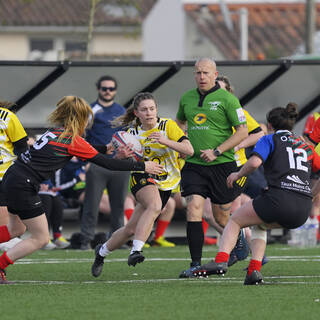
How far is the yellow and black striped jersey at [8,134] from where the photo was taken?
11.0 m

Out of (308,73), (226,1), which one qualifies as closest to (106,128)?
(308,73)

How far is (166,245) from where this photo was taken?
16125mm

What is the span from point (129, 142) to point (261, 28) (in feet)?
104

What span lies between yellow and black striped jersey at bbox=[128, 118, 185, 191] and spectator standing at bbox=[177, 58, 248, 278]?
1.07 ft

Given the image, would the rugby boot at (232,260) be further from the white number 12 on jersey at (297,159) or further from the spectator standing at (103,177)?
the spectator standing at (103,177)

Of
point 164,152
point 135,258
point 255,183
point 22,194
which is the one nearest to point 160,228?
point 255,183

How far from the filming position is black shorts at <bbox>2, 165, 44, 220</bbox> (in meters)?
9.94

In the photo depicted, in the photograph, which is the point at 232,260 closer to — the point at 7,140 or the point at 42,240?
the point at 42,240

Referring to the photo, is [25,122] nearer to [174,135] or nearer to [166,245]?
[166,245]

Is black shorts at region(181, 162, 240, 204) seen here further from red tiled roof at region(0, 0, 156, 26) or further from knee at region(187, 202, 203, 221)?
red tiled roof at region(0, 0, 156, 26)

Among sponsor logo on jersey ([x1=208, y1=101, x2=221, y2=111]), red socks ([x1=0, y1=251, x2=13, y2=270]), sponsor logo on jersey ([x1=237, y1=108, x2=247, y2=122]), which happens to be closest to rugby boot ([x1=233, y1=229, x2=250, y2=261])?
sponsor logo on jersey ([x1=237, y1=108, x2=247, y2=122])

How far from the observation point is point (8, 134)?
36.2ft

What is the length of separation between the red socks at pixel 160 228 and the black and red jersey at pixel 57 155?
232 inches

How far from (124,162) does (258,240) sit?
1.42 meters
